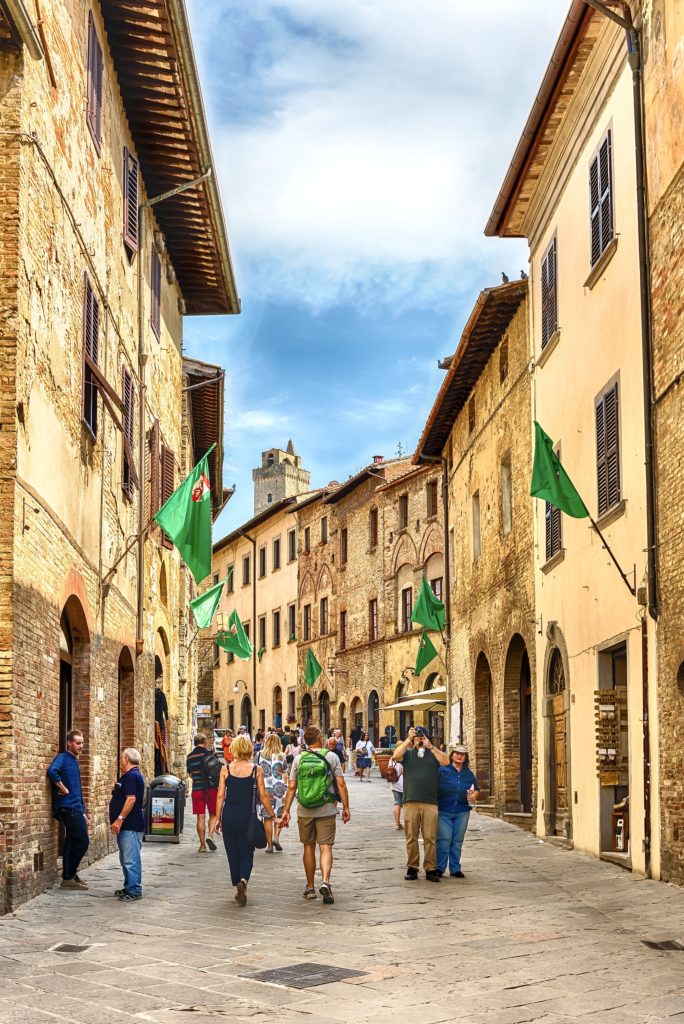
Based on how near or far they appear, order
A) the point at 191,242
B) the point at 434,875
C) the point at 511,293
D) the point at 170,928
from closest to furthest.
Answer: the point at 170,928 → the point at 434,875 → the point at 511,293 → the point at 191,242

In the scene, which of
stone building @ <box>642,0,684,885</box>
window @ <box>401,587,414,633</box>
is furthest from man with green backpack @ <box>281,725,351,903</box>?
window @ <box>401,587,414,633</box>

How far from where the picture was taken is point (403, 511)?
142 ft

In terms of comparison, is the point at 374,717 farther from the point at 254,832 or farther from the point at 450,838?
the point at 254,832

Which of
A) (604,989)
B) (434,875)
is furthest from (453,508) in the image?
(604,989)

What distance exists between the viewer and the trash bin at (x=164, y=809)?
1800 centimetres

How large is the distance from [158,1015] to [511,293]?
1598 cm

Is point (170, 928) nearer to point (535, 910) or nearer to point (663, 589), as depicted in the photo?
point (535, 910)

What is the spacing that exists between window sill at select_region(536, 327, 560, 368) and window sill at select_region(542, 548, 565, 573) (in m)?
2.83

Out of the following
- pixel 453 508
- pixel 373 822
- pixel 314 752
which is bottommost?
pixel 373 822

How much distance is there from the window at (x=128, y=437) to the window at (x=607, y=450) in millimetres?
5879

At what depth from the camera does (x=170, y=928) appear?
10.4 meters

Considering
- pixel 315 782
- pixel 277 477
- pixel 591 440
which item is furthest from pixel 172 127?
pixel 277 477

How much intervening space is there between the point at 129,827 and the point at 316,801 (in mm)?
1692

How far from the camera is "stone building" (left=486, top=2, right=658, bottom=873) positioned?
14.3 meters
